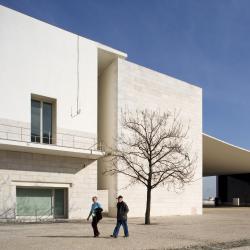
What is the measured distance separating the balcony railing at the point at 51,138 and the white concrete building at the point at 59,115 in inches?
2.3

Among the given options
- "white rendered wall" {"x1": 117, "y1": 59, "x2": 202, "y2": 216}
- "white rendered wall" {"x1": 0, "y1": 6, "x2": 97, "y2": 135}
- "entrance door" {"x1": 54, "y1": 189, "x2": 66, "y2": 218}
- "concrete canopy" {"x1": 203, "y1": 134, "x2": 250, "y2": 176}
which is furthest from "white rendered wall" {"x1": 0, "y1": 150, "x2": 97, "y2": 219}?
"concrete canopy" {"x1": 203, "y1": 134, "x2": 250, "y2": 176}

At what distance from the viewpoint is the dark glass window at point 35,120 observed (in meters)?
24.8

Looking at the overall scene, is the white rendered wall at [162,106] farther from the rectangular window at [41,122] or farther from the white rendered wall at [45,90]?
the rectangular window at [41,122]

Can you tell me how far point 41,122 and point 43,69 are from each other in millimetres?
3236

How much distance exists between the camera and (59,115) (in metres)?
25.7

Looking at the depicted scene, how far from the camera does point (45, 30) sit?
25562 mm

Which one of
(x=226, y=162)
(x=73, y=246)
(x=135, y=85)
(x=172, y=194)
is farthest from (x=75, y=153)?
(x=226, y=162)

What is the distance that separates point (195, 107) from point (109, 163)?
1034 centimetres

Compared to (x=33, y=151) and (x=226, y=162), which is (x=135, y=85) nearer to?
(x=33, y=151)

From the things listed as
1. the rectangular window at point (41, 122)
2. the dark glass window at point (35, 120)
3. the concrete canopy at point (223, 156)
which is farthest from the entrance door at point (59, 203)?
the concrete canopy at point (223, 156)

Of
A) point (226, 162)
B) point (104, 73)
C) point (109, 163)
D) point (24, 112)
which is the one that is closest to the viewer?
point (24, 112)

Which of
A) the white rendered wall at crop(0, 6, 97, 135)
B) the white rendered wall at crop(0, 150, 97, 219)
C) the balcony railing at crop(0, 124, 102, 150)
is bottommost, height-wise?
the white rendered wall at crop(0, 150, 97, 219)

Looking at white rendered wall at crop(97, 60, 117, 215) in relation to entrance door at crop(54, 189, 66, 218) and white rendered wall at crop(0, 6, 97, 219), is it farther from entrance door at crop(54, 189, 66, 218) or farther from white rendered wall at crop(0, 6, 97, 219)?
entrance door at crop(54, 189, 66, 218)

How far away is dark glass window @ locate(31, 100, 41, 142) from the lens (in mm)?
24766
